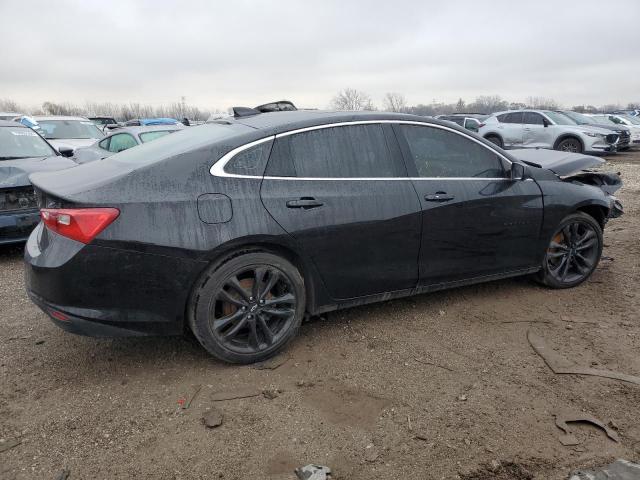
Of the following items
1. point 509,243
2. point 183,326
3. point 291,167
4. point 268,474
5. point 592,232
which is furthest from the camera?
point 592,232

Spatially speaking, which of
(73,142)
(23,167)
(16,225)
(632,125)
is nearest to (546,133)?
(632,125)

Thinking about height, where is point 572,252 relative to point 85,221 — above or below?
below

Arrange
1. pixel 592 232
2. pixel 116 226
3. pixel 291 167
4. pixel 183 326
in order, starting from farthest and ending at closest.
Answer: pixel 592 232 < pixel 291 167 < pixel 183 326 < pixel 116 226

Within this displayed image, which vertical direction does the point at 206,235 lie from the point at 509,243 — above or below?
above

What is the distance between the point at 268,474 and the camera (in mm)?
2305

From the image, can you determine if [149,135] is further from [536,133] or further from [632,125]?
[632,125]

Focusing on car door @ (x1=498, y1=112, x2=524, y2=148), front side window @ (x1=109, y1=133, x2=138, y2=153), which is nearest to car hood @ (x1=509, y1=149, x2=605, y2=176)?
front side window @ (x1=109, y1=133, x2=138, y2=153)

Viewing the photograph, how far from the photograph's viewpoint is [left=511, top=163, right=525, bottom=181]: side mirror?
3936 mm

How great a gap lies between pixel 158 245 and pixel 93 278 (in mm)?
394

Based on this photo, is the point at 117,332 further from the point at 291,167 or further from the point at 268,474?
the point at 291,167

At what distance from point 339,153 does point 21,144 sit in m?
4.82

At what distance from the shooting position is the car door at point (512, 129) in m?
16.6

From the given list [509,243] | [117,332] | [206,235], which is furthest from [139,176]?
[509,243]

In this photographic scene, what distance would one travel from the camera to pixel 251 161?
124 inches
